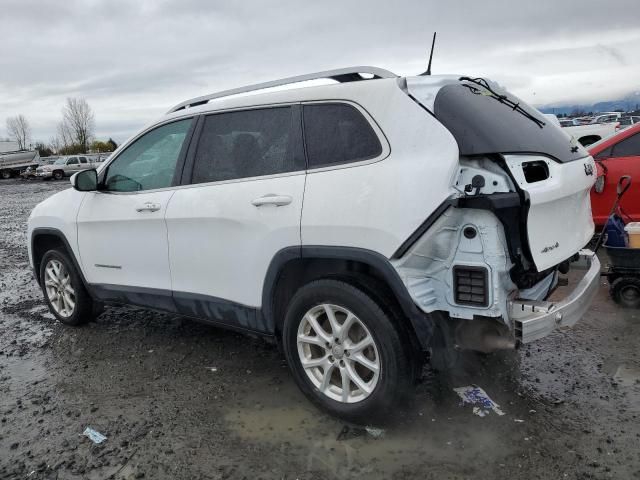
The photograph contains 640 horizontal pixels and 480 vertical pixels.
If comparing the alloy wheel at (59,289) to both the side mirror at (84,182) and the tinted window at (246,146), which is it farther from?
the tinted window at (246,146)

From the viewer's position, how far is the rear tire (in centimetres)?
488

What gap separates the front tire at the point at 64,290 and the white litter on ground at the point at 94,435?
1.93 m

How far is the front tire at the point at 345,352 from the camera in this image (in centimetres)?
294

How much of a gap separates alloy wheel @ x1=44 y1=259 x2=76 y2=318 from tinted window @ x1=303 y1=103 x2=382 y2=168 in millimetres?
2958

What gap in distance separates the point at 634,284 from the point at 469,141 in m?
3.01

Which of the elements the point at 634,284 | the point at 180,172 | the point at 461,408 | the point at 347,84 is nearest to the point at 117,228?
the point at 180,172

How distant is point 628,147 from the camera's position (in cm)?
644

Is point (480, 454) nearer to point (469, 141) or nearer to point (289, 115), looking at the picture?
point (469, 141)

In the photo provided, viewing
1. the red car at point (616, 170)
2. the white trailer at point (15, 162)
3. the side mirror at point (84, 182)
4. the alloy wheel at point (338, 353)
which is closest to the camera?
the alloy wheel at point (338, 353)

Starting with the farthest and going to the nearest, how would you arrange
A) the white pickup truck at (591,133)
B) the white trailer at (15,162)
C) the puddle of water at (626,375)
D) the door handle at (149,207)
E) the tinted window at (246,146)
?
Result: 1. the white trailer at (15,162)
2. the white pickup truck at (591,133)
3. the door handle at (149,207)
4. the puddle of water at (626,375)
5. the tinted window at (246,146)

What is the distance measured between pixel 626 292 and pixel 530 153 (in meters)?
2.75

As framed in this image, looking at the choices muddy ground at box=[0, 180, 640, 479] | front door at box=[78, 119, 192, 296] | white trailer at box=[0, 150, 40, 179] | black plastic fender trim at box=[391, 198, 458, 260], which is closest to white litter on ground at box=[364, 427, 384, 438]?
muddy ground at box=[0, 180, 640, 479]

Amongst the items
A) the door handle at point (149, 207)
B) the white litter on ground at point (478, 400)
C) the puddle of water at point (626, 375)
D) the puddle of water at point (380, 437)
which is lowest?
the puddle of water at point (626, 375)

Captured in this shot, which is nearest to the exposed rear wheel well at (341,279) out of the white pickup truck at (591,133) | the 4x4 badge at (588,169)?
the 4x4 badge at (588,169)
